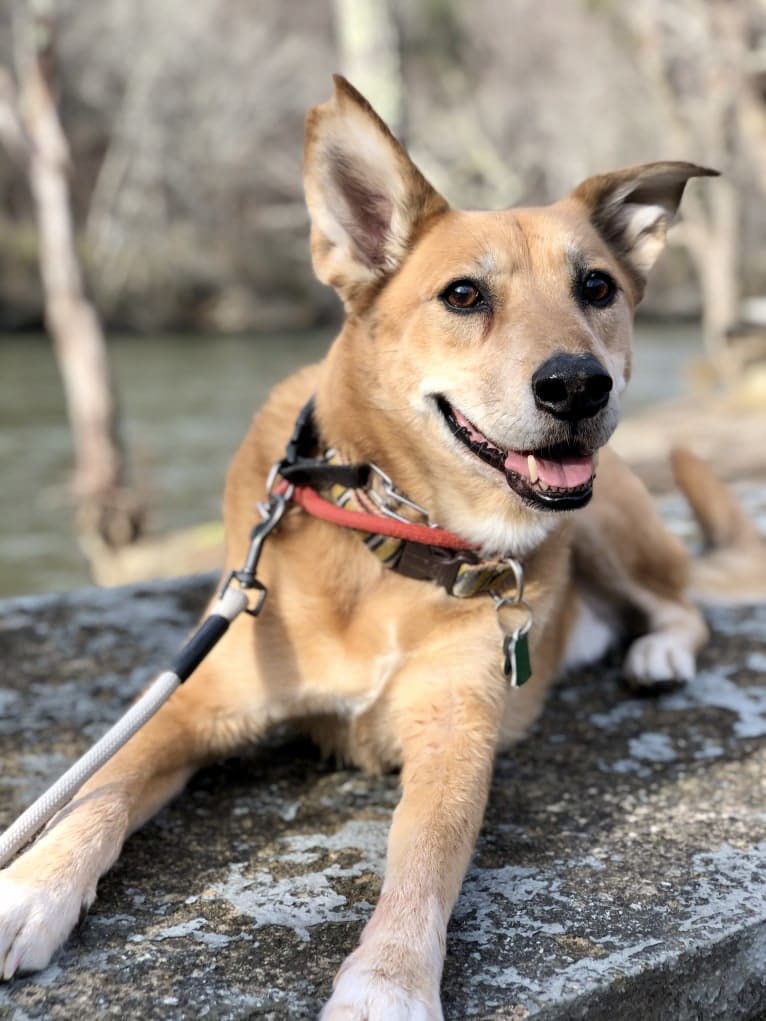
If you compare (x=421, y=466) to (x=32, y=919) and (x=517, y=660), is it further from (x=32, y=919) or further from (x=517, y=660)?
(x=32, y=919)

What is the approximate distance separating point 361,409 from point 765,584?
2.01 m

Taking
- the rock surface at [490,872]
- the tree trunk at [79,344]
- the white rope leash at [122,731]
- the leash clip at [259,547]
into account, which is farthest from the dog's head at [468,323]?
the tree trunk at [79,344]

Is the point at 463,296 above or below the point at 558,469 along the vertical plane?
above

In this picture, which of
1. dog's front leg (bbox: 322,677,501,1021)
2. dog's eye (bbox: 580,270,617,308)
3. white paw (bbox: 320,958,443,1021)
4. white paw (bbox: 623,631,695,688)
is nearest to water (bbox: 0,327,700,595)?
white paw (bbox: 623,631,695,688)

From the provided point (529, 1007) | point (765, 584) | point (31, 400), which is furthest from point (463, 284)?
point (31, 400)

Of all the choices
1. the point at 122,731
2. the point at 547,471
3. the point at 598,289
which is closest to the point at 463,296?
the point at 598,289

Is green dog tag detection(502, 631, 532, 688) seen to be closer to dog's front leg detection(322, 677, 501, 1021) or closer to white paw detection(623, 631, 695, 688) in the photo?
dog's front leg detection(322, 677, 501, 1021)

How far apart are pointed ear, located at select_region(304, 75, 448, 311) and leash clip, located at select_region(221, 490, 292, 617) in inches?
20.8

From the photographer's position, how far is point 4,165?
101ft

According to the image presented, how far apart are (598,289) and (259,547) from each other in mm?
1033

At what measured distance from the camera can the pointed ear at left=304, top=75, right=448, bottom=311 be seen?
2.44m

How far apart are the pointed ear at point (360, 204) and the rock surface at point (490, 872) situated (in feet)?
3.86

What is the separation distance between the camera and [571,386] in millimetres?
2102

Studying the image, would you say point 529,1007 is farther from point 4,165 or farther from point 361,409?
point 4,165
